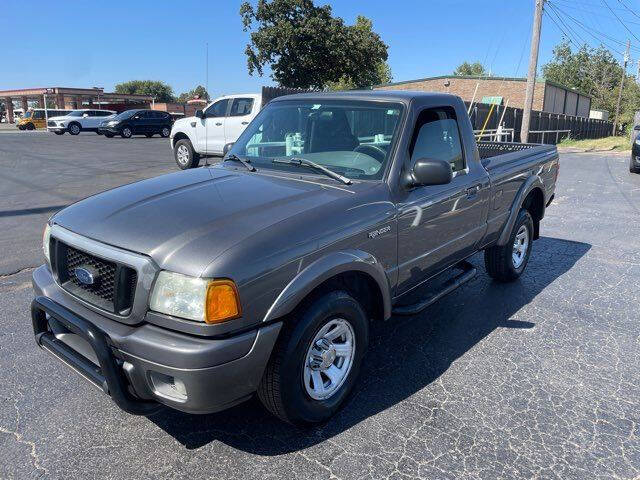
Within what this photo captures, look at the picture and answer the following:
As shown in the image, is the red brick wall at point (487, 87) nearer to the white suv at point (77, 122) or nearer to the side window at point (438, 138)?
the white suv at point (77, 122)

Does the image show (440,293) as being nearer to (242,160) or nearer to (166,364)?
(242,160)

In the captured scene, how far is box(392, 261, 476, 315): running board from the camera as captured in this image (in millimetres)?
3496

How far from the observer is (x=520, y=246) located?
552 centimetres

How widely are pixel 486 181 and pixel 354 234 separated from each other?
6.31 feet

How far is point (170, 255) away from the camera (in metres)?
2.36

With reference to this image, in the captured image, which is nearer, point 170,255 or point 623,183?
point 170,255

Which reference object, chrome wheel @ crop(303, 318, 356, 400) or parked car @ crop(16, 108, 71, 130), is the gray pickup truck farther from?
parked car @ crop(16, 108, 71, 130)

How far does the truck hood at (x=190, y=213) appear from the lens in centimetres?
239

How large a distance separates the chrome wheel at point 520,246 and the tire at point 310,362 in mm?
2966

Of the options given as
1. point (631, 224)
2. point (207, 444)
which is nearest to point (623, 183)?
point (631, 224)

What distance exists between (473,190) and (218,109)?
10421 millimetres

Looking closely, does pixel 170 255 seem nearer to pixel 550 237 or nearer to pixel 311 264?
pixel 311 264

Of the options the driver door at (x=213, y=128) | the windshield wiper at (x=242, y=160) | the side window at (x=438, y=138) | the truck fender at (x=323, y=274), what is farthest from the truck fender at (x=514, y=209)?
the driver door at (x=213, y=128)

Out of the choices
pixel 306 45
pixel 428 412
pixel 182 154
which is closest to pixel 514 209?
pixel 428 412
